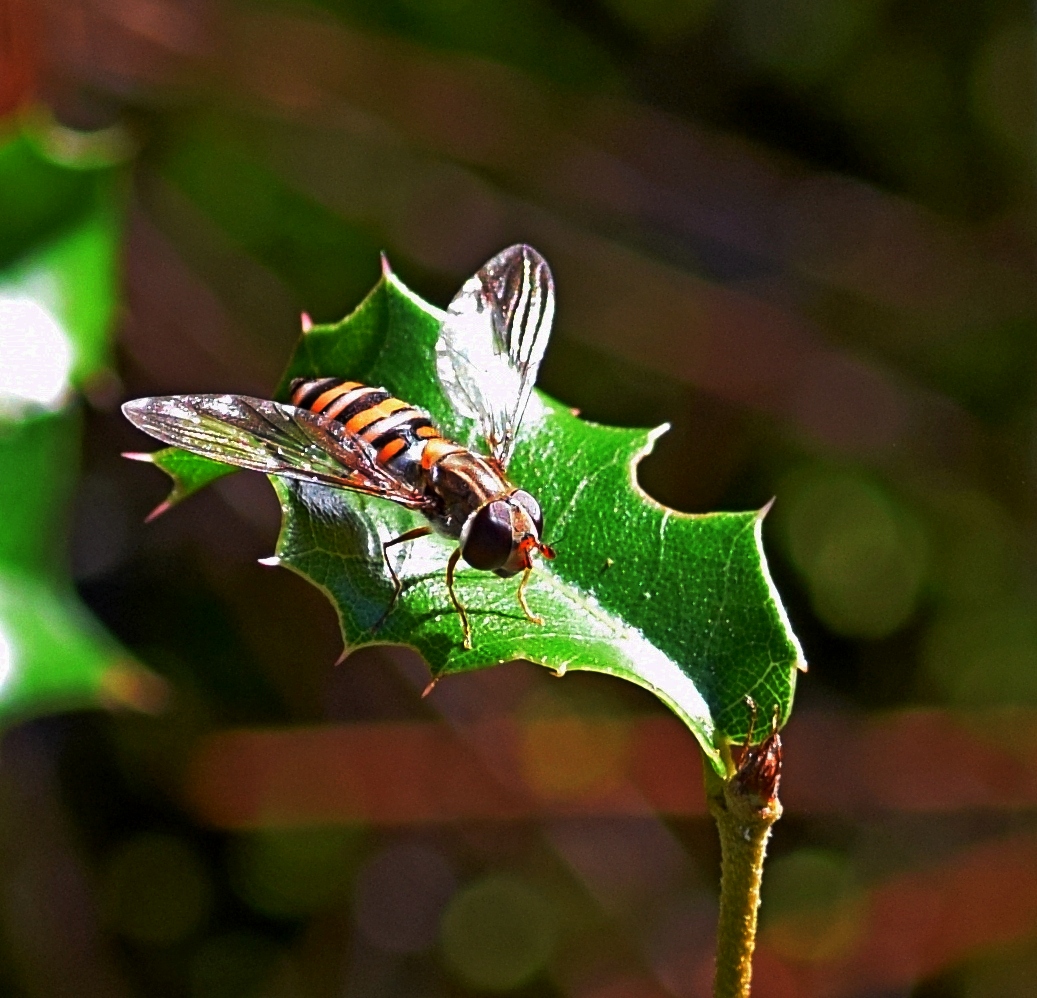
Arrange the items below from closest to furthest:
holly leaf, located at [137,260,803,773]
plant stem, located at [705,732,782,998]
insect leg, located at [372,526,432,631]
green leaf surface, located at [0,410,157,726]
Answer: plant stem, located at [705,732,782,998], holly leaf, located at [137,260,803,773], insect leg, located at [372,526,432,631], green leaf surface, located at [0,410,157,726]

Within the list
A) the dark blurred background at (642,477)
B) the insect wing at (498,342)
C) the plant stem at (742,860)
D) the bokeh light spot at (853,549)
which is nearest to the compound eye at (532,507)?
the insect wing at (498,342)

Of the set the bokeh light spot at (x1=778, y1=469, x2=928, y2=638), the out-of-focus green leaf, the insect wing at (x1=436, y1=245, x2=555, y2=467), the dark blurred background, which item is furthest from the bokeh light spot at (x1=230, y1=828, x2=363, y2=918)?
the insect wing at (x1=436, y1=245, x2=555, y2=467)

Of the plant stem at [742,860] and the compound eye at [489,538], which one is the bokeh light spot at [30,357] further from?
the plant stem at [742,860]

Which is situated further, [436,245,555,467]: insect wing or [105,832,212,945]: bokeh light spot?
[105,832,212,945]: bokeh light spot

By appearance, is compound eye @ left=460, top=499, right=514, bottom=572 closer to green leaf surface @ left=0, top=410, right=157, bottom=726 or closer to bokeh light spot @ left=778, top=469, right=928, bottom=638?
green leaf surface @ left=0, top=410, right=157, bottom=726

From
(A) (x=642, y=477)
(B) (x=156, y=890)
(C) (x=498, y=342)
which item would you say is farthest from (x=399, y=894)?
(C) (x=498, y=342)

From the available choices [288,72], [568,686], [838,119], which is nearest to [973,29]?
[838,119]
